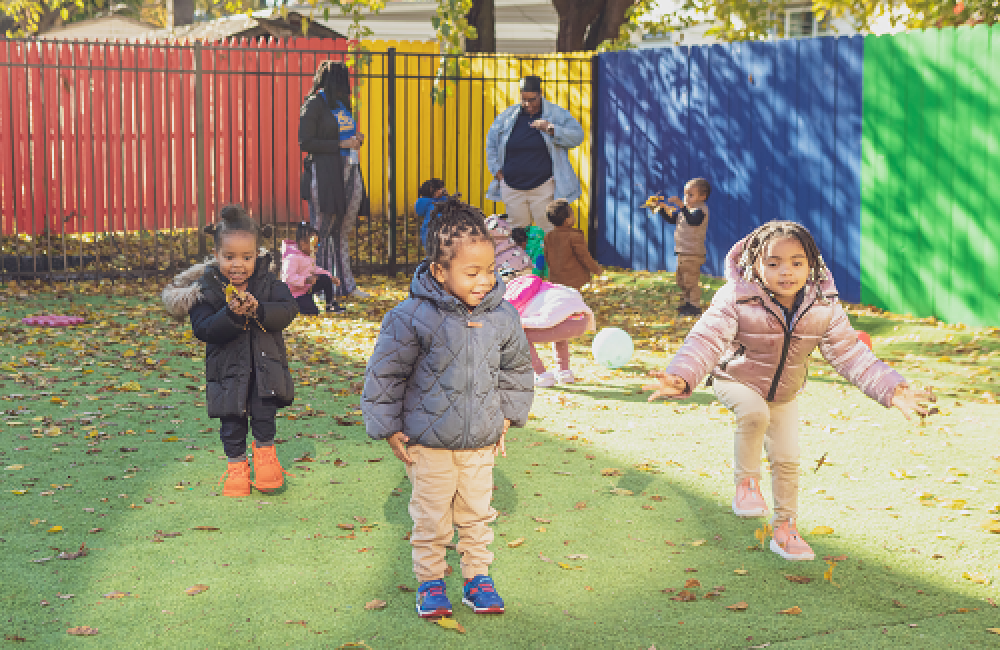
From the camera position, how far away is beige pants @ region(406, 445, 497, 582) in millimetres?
4250

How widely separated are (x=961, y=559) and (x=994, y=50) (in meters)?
7.04

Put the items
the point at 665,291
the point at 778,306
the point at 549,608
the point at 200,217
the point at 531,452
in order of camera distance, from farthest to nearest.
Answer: the point at 200,217 → the point at 665,291 → the point at 531,452 → the point at 778,306 → the point at 549,608

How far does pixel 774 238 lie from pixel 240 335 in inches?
106

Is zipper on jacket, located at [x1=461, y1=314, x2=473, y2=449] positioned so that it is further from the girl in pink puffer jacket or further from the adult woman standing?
the adult woman standing

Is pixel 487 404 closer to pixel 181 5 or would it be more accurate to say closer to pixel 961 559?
pixel 961 559

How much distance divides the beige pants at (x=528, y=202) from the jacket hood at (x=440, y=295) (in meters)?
7.89

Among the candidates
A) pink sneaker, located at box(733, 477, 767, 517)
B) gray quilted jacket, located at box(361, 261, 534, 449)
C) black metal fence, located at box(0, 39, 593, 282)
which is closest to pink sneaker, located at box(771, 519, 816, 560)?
pink sneaker, located at box(733, 477, 767, 517)

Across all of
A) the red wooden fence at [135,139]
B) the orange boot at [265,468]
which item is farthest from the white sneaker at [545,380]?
the red wooden fence at [135,139]

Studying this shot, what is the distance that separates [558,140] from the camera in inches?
468

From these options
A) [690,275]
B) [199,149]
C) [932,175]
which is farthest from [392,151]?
[932,175]

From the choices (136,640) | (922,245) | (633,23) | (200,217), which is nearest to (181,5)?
(633,23)

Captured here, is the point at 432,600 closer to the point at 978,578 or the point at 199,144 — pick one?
the point at 978,578

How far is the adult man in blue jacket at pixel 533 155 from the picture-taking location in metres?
11.9

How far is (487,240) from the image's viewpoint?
420 centimetres
